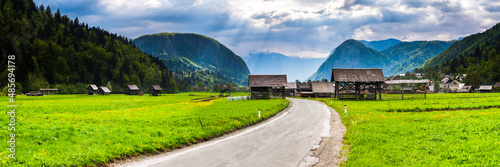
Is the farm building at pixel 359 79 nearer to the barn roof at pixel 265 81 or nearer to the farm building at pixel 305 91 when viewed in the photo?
the barn roof at pixel 265 81

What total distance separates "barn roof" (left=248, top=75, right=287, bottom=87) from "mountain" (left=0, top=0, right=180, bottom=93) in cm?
7674

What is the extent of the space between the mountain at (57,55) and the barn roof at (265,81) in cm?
7674

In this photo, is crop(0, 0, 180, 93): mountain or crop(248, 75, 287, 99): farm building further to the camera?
crop(0, 0, 180, 93): mountain

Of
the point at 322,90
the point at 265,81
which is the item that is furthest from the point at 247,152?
the point at 322,90

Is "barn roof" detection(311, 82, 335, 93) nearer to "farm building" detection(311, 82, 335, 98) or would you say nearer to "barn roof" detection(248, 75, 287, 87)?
"farm building" detection(311, 82, 335, 98)

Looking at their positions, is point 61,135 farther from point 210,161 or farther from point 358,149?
point 358,149

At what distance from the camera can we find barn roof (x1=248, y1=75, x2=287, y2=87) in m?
79.2

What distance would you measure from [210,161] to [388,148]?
8.64 m

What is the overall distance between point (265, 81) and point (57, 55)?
127 m

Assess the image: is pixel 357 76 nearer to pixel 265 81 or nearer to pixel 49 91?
pixel 265 81

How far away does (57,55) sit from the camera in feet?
472

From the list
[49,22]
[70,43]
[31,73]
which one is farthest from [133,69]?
[31,73]

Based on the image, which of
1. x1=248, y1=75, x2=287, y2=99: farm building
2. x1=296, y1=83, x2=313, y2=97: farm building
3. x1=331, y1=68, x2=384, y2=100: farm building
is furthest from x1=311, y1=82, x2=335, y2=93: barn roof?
x1=331, y1=68, x2=384, y2=100: farm building

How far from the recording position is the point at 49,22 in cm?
16038
